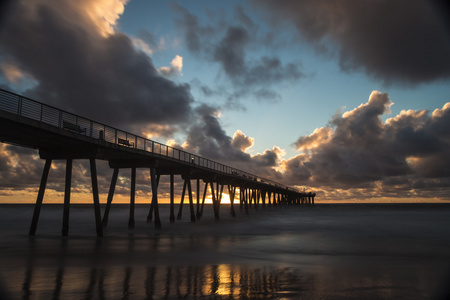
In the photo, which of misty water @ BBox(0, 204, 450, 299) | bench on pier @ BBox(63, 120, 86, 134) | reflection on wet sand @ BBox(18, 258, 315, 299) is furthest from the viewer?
→ bench on pier @ BBox(63, 120, 86, 134)

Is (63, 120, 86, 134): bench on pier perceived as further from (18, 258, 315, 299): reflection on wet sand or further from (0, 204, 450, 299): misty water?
(18, 258, 315, 299): reflection on wet sand

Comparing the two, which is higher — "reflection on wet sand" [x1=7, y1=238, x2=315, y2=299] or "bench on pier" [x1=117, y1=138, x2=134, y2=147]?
"bench on pier" [x1=117, y1=138, x2=134, y2=147]

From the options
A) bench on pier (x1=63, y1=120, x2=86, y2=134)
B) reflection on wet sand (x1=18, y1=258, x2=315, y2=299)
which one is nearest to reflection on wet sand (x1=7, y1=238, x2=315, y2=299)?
reflection on wet sand (x1=18, y1=258, x2=315, y2=299)

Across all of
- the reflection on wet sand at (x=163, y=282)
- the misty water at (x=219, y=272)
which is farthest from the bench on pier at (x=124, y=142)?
the reflection on wet sand at (x=163, y=282)

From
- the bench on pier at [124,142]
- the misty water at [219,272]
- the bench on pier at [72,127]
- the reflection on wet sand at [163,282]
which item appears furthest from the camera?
the bench on pier at [124,142]

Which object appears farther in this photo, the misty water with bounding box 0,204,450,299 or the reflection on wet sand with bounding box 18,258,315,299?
the misty water with bounding box 0,204,450,299

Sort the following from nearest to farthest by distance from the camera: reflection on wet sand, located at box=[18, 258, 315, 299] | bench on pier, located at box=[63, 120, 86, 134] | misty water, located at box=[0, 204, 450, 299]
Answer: reflection on wet sand, located at box=[18, 258, 315, 299]
misty water, located at box=[0, 204, 450, 299]
bench on pier, located at box=[63, 120, 86, 134]

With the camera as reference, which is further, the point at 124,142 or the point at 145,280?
the point at 124,142

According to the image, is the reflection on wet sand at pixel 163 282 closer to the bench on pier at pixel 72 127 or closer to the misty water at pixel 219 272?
the misty water at pixel 219 272

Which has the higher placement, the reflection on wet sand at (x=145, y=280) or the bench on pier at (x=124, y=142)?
the bench on pier at (x=124, y=142)

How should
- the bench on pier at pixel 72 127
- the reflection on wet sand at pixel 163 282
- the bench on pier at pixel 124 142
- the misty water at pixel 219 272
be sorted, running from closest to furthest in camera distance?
the reflection on wet sand at pixel 163 282
the misty water at pixel 219 272
the bench on pier at pixel 72 127
the bench on pier at pixel 124 142

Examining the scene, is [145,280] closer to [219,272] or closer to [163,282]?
[163,282]

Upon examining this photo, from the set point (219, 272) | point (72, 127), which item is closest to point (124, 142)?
point (72, 127)

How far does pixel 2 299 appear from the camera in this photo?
273 inches
